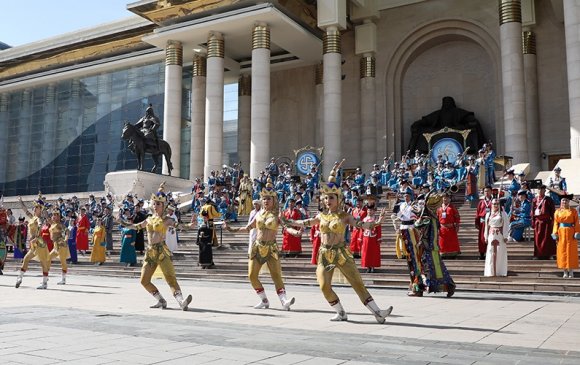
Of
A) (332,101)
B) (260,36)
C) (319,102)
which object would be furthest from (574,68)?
(319,102)

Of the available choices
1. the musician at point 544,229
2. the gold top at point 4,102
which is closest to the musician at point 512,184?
the musician at point 544,229

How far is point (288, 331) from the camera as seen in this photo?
6.03m

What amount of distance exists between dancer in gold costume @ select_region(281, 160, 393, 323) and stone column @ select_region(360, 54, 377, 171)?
2131 cm

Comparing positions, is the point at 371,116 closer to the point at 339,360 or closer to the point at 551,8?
the point at 551,8

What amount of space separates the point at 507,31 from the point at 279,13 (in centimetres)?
916

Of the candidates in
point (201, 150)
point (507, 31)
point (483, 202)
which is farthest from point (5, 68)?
point (483, 202)

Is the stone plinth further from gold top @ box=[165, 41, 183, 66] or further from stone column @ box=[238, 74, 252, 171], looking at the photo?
stone column @ box=[238, 74, 252, 171]

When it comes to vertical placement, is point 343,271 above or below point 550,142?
below

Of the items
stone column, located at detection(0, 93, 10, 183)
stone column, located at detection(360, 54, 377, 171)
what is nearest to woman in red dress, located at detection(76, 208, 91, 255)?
stone column, located at detection(360, 54, 377, 171)

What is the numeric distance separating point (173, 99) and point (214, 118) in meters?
3.37

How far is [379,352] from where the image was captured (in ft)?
15.8

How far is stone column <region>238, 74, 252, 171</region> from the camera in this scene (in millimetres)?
31734

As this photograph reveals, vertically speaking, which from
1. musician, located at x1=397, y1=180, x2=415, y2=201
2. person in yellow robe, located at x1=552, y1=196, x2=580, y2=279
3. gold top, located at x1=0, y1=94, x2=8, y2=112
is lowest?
person in yellow robe, located at x1=552, y1=196, x2=580, y2=279

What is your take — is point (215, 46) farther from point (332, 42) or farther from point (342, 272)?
point (342, 272)
